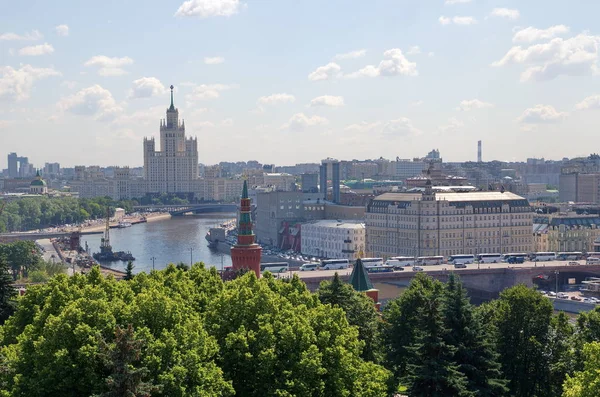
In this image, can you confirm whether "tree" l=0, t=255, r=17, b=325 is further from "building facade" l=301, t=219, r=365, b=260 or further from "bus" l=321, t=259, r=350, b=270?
"building facade" l=301, t=219, r=365, b=260

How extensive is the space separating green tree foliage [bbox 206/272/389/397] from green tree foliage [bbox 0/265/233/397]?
41.1 inches

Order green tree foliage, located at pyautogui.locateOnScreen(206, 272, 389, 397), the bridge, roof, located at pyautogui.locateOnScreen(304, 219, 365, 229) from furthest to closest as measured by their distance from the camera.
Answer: roof, located at pyautogui.locateOnScreen(304, 219, 365, 229) < the bridge < green tree foliage, located at pyautogui.locateOnScreen(206, 272, 389, 397)

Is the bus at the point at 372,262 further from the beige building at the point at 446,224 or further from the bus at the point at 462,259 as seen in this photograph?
the beige building at the point at 446,224

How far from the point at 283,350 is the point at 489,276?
177ft

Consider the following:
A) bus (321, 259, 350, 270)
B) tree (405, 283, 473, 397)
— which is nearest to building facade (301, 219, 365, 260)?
bus (321, 259, 350, 270)

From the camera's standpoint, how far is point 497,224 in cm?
10331

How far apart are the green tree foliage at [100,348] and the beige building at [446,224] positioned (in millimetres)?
69646

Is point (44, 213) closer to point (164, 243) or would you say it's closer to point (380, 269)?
point (164, 243)

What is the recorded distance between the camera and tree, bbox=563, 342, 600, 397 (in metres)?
28.1

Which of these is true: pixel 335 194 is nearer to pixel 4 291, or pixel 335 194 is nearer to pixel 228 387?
pixel 4 291

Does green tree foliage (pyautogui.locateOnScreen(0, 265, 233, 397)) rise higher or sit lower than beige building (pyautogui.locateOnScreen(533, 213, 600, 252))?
higher

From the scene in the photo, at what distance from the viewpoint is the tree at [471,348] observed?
34.4 meters

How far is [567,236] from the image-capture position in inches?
4198

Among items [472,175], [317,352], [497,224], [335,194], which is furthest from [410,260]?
[472,175]
